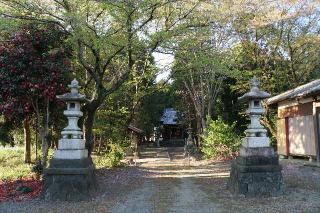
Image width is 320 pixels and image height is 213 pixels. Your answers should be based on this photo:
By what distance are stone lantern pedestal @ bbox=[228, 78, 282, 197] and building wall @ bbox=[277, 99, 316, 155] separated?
6541mm

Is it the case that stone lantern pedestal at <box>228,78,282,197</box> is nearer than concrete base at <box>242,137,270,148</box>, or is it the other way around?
stone lantern pedestal at <box>228,78,282,197</box>

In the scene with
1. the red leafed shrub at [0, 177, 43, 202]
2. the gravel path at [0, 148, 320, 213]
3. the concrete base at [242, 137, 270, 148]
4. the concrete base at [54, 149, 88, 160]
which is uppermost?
the concrete base at [242, 137, 270, 148]

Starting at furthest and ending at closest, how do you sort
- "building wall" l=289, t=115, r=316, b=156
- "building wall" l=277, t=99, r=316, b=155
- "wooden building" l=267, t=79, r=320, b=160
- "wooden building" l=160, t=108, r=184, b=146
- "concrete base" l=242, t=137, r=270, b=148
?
Result: "wooden building" l=160, t=108, r=184, b=146, "building wall" l=277, t=99, r=316, b=155, "building wall" l=289, t=115, r=316, b=156, "wooden building" l=267, t=79, r=320, b=160, "concrete base" l=242, t=137, r=270, b=148

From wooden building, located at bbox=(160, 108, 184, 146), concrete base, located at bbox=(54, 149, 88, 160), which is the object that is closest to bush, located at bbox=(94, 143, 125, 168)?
concrete base, located at bbox=(54, 149, 88, 160)

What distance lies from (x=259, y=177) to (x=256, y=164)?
0.40m

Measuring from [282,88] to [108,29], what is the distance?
15.2m

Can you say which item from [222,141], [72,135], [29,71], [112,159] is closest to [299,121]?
[222,141]

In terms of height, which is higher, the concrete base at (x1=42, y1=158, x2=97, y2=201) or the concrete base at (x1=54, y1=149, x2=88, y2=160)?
the concrete base at (x1=54, y1=149, x2=88, y2=160)

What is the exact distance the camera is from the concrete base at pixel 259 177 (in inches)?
466

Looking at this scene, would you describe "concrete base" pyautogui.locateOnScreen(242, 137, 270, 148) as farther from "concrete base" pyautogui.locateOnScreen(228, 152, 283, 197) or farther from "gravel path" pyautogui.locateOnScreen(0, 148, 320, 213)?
"gravel path" pyautogui.locateOnScreen(0, 148, 320, 213)

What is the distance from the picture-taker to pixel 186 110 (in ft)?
128

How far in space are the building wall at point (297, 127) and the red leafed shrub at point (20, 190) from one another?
11940 mm

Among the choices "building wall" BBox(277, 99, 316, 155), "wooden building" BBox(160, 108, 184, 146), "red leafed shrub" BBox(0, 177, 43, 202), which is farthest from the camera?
"wooden building" BBox(160, 108, 184, 146)

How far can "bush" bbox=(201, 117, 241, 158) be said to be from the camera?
25.5m
